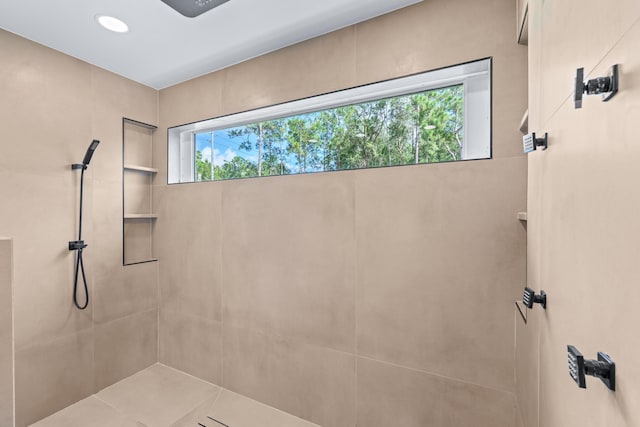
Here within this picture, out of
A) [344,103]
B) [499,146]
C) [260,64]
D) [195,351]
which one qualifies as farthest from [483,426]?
[260,64]

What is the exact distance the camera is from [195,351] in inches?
92.0

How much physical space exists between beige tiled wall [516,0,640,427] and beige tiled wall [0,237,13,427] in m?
1.53

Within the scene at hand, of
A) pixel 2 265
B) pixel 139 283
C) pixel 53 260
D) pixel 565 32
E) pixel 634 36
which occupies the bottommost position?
pixel 139 283

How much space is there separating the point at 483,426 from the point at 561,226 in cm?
113

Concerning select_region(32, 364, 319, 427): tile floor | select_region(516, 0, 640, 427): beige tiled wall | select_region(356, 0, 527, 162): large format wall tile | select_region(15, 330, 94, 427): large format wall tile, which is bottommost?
select_region(32, 364, 319, 427): tile floor

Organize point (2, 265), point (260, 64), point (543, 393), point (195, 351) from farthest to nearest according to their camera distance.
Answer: point (195, 351) → point (260, 64) → point (2, 265) → point (543, 393)

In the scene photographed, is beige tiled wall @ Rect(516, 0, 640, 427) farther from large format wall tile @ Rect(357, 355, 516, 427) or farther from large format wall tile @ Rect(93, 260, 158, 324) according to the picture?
large format wall tile @ Rect(93, 260, 158, 324)

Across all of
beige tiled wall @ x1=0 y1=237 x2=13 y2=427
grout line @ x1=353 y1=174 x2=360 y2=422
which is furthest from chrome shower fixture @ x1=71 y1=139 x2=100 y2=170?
grout line @ x1=353 y1=174 x2=360 y2=422

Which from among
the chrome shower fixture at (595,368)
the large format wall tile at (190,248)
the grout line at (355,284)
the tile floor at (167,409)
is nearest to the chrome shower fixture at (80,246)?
the large format wall tile at (190,248)

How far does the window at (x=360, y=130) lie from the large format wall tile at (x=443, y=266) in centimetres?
18

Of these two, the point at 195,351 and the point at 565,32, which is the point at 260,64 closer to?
the point at 565,32

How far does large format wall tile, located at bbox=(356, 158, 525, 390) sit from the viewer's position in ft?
4.44

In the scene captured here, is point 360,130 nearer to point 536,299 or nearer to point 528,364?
point 536,299

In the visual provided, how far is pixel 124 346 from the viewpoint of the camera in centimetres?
231
